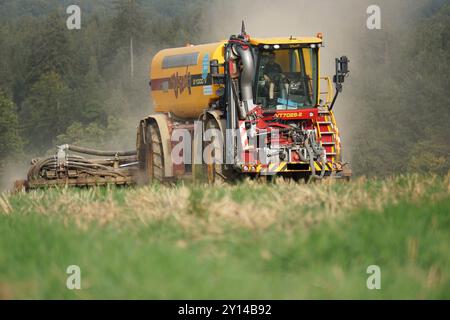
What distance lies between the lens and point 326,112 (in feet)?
65.3

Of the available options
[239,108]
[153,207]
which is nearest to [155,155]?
[239,108]

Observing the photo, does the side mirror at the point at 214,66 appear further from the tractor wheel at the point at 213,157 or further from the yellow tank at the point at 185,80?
the tractor wheel at the point at 213,157

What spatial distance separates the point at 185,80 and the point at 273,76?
95.9 inches

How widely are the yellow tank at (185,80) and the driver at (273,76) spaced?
101 cm

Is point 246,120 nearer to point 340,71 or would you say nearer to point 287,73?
point 287,73

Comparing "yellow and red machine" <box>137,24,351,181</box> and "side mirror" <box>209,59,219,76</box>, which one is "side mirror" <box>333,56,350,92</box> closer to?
"yellow and red machine" <box>137,24,351,181</box>

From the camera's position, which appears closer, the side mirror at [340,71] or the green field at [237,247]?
the green field at [237,247]

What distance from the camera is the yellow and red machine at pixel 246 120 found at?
19031 millimetres

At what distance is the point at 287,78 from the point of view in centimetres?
1988

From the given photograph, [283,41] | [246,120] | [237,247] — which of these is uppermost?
[283,41]

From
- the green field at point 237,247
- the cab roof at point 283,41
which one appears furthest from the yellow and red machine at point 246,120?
the green field at point 237,247

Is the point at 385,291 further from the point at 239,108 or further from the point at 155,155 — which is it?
the point at 155,155

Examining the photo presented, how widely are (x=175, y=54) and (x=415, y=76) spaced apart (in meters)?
46.5

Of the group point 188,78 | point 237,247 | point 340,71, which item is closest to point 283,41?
point 340,71
